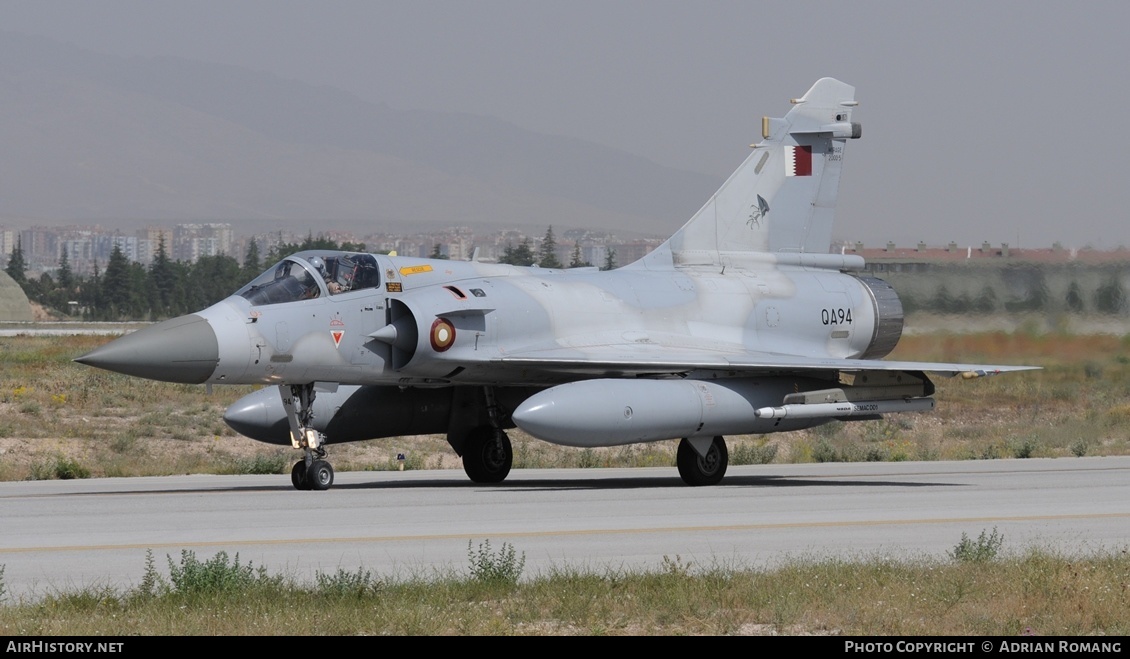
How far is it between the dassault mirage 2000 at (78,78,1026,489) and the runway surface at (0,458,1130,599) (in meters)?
0.79

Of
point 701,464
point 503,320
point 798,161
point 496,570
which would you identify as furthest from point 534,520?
point 798,161

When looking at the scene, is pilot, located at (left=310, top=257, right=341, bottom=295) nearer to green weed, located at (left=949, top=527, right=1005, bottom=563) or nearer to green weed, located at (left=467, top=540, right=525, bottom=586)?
green weed, located at (left=467, top=540, right=525, bottom=586)

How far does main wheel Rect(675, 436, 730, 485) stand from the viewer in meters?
18.5

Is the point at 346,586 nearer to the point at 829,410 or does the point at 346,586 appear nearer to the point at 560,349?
the point at 560,349

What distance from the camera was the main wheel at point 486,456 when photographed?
1912cm

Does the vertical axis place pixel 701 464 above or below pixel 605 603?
below

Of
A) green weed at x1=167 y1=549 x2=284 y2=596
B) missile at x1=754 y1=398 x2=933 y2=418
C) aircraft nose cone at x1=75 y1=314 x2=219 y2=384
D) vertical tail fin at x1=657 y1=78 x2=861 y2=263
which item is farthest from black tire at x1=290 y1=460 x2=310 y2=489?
green weed at x1=167 y1=549 x2=284 y2=596

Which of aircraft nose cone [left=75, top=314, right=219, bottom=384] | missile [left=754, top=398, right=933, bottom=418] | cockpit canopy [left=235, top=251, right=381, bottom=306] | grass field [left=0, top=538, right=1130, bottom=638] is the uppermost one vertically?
cockpit canopy [left=235, top=251, right=381, bottom=306]

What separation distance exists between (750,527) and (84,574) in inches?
223

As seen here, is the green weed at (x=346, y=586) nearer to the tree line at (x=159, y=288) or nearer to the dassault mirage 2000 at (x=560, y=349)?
the dassault mirage 2000 at (x=560, y=349)

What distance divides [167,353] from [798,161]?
34.3 feet

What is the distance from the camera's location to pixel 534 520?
13.8 meters

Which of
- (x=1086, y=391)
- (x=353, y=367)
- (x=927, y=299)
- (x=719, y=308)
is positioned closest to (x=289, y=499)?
(x=353, y=367)

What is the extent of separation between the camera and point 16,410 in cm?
3039
